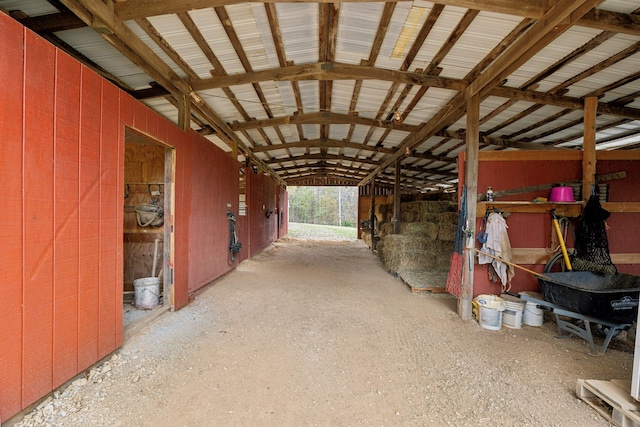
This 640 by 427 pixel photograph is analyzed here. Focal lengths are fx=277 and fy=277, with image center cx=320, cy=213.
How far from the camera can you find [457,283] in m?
3.86

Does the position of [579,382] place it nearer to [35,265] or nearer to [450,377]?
[450,377]

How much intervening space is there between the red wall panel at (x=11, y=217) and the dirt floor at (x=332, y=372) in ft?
1.03

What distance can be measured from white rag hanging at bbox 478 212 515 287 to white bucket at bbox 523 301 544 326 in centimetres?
39

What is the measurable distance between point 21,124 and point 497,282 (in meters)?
5.12

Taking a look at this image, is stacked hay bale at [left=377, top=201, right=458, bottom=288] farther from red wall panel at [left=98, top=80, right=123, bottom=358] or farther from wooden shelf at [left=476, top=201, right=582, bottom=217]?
red wall panel at [left=98, top=80, right=123, bottom=358]

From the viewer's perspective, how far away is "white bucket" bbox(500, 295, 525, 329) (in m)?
3.35

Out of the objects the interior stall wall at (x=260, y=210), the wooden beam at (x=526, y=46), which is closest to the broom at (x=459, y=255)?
the wooden beam at (x=526, y=46)

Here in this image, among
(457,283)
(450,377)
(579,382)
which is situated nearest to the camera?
(579,382)

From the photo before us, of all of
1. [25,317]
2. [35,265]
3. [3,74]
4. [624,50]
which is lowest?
[25,317]

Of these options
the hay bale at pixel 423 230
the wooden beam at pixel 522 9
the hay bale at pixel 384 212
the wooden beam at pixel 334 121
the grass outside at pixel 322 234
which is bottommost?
the grass outside at pixel 322 234

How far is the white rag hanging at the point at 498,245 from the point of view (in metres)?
3.69

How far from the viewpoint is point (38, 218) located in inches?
73.0

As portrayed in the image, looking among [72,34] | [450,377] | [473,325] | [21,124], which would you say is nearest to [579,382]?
[450,377]

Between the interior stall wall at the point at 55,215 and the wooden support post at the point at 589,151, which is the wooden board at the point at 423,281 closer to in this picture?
the wooden support post at the point at 589,151
